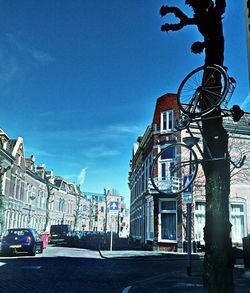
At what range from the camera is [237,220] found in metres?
24.2

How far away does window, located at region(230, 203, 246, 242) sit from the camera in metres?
24.0

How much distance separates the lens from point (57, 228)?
3722cm

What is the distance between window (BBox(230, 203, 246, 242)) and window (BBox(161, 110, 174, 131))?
7032 mm

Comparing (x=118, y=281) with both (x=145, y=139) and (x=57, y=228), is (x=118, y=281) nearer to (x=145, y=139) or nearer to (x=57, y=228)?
(x=145, y=139)

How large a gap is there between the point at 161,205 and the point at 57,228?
667 inches

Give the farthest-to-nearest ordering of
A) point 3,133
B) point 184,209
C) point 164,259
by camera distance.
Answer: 1. point 3,133
2. point 184,209
3. point 164,259

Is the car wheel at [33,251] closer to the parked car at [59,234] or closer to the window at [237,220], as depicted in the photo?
the window at [237,220]

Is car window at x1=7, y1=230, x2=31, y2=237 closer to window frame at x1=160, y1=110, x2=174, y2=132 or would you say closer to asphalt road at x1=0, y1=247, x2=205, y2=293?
asphalt road at x1=0, y1=247, x2=205, y2=293

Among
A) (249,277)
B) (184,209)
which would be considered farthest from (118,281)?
(184,209)

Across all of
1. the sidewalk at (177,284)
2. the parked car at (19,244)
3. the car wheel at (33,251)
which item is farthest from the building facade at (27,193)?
the sidewalk at (177,284)

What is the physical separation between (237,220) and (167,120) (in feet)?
28.1

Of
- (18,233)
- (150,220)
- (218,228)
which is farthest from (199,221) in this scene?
(218,228)

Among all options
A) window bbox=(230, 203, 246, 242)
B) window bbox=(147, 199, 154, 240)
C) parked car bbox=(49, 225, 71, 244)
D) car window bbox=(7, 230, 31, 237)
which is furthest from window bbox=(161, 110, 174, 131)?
parked car bbox=(49, 225, 71, 244)

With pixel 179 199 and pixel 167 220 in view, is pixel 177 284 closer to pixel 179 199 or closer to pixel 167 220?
pixel 179 199
